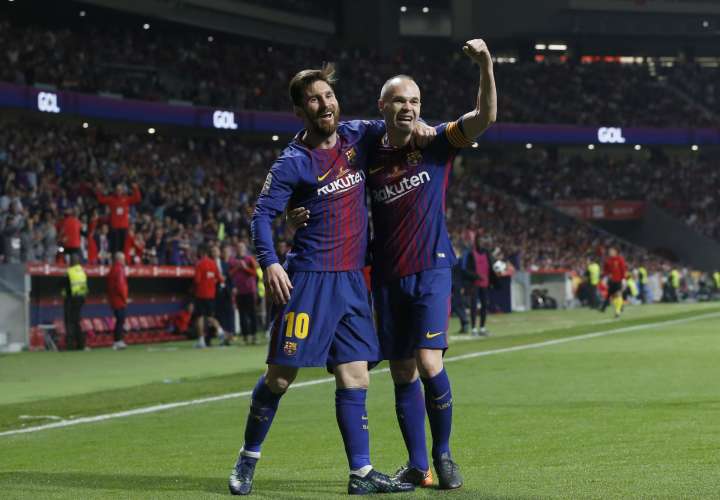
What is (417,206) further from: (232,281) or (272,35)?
(272,35)

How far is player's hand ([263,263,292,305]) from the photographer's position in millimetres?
6961

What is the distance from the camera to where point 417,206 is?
7.51 m

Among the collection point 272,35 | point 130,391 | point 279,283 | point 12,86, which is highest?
point 272,35

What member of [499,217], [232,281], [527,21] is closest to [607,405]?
[232,281]

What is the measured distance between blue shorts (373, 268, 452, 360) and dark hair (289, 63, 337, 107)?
1183 mm

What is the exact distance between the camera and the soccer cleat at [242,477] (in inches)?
279

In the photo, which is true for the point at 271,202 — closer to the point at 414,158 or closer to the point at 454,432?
the point at 414,158

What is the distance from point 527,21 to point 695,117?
10737 millimetres

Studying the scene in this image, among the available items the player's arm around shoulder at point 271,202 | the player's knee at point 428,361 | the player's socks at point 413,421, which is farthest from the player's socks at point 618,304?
the player's arm around shoulder at point 271,202

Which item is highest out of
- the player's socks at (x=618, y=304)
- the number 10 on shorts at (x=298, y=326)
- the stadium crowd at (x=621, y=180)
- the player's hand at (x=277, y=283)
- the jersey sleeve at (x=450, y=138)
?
the stadium crowd at (x=621, y=180)

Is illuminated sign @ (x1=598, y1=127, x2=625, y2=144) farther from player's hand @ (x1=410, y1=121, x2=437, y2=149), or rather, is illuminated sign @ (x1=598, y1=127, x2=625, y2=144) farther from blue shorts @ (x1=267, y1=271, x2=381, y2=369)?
blue shorts @ (x1=267, y1=271, x2=381, y2=369)

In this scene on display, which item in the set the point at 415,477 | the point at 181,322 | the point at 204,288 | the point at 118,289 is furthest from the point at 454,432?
the point at 181,322

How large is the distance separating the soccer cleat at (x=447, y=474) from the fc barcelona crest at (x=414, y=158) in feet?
5.43

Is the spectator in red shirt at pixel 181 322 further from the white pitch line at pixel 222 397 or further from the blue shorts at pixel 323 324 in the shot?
the blue shorts at pixel 323 324
